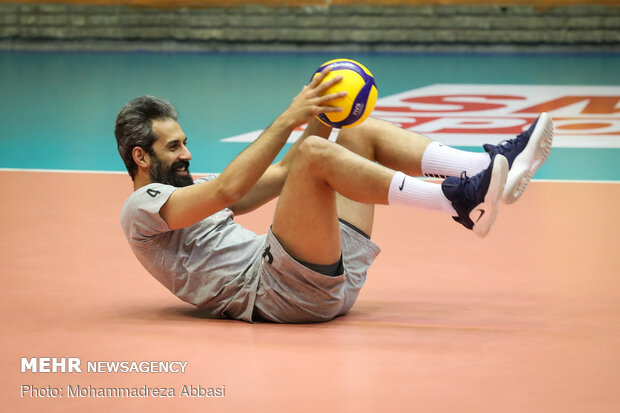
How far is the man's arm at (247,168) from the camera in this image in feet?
11.3

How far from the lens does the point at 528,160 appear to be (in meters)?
3.55

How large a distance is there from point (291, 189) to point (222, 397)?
0.90 metres

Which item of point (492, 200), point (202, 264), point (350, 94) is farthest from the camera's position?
point (202, 264)

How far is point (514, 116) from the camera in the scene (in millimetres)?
9492

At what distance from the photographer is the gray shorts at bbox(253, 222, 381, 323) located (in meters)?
3.66

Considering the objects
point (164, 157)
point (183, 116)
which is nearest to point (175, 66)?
point (183, 116)

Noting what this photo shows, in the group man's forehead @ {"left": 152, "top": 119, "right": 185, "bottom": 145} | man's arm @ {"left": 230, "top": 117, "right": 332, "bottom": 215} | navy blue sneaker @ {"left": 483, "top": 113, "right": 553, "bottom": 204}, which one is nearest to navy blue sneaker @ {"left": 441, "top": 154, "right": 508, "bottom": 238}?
navy blue sneaker @ {"left": 483, "top": 113, "right": 553, "bottom": 204}

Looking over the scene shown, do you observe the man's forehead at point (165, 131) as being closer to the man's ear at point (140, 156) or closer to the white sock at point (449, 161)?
the man's ear at point (140, 156)

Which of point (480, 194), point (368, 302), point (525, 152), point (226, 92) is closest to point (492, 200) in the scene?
point (480, 194)

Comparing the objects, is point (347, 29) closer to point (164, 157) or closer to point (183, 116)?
point (183, 116)

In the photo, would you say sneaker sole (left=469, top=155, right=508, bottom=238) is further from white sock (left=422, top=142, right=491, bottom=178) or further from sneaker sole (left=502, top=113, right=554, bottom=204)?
A: white sock (left=422, top=142, right=491, bottom=178)

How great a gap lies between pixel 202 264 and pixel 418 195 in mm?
934

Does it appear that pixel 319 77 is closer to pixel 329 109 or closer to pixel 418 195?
pixel 329 109

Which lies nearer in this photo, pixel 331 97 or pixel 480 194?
pixel 480 194
